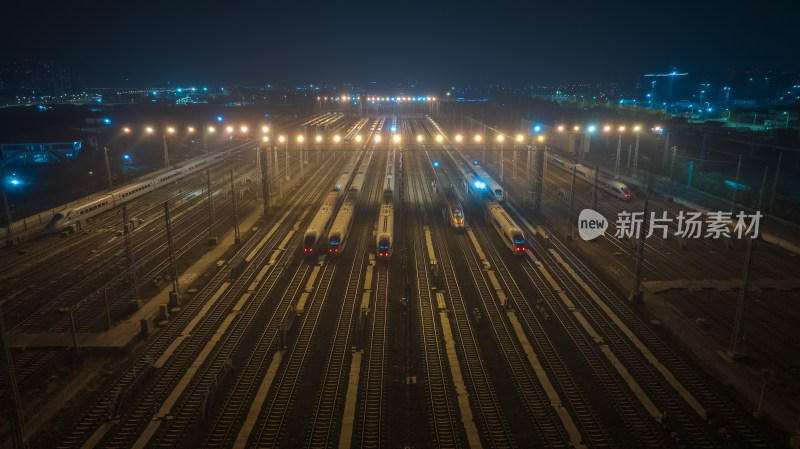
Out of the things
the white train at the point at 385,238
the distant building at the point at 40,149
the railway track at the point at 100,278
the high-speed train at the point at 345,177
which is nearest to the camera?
the railway track at the point at 100,278

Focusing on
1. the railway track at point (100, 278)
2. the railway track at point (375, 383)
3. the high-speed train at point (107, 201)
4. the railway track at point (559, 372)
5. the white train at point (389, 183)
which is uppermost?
the white train at point (389, 183)

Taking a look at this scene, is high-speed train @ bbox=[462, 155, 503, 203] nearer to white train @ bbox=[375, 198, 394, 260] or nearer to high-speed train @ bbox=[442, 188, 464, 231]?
high-speed train @ bbox=[442, 188, 464, 231]

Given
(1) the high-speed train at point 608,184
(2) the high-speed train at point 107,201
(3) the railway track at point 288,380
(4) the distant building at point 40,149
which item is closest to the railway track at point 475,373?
(3) the railway track at point 288,380

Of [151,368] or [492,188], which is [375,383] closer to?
[151,368]

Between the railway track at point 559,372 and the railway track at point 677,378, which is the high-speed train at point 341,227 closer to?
the railway track at point 559,372

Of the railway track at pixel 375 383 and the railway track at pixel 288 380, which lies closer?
the railway track at pixel 288 380

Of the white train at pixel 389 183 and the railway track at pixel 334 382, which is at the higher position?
the white train at pixel 389 183

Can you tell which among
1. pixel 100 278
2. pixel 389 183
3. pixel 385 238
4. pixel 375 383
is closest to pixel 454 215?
pixel 385 238
